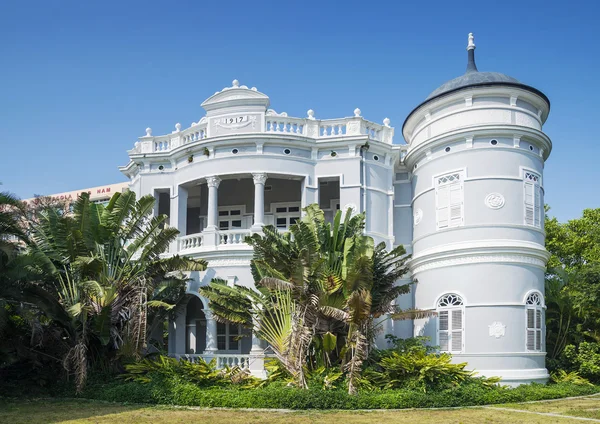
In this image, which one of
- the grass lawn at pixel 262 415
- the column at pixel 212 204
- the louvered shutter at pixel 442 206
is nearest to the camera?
the grass lawn at pixel 262 415

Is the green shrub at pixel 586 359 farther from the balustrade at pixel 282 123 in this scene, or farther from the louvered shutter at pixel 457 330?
the balustrade at pixel 282 123

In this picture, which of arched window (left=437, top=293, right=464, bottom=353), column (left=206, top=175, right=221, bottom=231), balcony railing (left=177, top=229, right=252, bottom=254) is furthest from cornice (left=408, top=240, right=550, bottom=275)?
column (left=206, top=175, right=221, bottom=231)

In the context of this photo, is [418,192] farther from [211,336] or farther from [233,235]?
[211,336]

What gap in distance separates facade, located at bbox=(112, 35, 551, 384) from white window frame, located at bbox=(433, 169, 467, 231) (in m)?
0.04

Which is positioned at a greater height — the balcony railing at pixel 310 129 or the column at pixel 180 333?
the balcony railing at pixel 310 129

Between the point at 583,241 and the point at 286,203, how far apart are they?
644 inches

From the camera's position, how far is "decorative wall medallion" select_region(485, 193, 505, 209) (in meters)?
20.7

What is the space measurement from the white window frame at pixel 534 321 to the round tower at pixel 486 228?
3 centimetres

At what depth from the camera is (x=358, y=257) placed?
17.2 m

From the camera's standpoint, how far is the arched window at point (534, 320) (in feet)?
66.3

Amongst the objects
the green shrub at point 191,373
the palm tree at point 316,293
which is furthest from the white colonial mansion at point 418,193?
the palm tree at point 316,293

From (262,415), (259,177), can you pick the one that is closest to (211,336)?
(259,177)

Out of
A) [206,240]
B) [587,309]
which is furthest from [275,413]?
[587,309]

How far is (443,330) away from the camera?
68.4 feet
